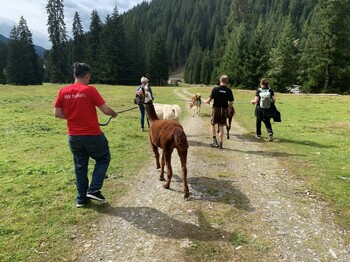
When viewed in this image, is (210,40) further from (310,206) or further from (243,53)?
(310,206)

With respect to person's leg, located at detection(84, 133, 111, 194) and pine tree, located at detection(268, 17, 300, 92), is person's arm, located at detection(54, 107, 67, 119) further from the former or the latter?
pine tree, located at detection(268, 17, 300, 92)

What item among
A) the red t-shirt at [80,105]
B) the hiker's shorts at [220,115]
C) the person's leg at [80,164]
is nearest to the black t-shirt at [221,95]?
the hiker's shorts at [220,115]

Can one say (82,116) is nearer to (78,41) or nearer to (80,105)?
(80,105)

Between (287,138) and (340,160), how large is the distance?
139 inches

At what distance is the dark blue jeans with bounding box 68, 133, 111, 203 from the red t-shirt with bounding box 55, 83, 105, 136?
158mm

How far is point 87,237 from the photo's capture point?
5.14 metres

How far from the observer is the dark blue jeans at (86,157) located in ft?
19.1

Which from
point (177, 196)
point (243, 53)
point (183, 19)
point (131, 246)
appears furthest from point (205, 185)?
point (183, 19)

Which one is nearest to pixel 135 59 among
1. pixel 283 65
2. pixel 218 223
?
pixel 283 65

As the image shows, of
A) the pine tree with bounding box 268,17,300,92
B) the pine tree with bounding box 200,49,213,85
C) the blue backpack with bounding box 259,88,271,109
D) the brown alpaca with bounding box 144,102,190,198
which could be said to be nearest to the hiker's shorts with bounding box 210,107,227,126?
the blue backpack with bounding box 259,88,271,109

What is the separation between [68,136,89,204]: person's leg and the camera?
585 cm

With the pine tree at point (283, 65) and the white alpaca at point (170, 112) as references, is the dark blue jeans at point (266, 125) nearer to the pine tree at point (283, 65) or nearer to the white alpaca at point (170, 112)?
the white alpaca at point (170, 112)

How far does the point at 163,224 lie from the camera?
5.54m

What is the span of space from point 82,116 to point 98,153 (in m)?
0.82
